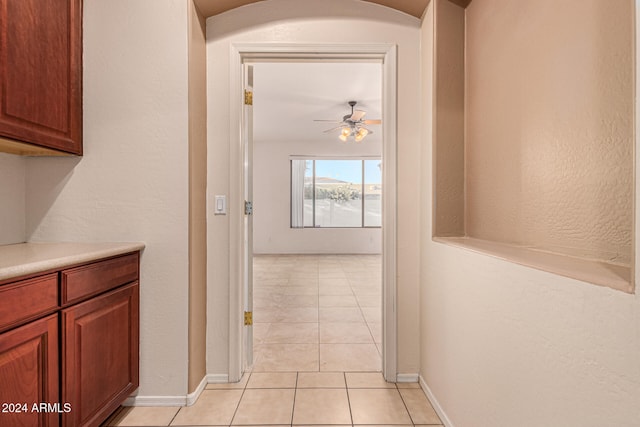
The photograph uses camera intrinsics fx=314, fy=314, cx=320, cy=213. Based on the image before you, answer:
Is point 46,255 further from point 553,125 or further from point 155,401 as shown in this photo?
point 553,125

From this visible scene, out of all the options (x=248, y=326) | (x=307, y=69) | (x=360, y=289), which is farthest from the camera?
(x=360, y=289)

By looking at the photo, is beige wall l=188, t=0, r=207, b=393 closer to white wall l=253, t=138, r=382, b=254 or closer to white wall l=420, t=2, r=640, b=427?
white wall l=420, t=2, r=640, b=427

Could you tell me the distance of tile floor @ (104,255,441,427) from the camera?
1644 millimetres

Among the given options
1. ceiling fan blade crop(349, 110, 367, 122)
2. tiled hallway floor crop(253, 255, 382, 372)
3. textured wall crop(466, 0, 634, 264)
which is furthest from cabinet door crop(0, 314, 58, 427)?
ceiling fan blade crop(349, 110, 367, 122)

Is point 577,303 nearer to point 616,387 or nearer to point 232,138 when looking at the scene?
point 616,387

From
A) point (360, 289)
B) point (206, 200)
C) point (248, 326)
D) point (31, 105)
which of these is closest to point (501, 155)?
point (206, 200)

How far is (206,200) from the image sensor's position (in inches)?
76.6

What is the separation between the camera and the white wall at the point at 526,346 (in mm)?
663

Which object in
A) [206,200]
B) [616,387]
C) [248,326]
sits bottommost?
[248,326]

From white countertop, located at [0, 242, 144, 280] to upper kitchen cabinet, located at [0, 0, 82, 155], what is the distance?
489 millimetres

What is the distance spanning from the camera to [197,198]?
1833 millimetres

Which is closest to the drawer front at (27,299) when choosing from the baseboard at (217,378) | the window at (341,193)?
the baseboard at (217,378)

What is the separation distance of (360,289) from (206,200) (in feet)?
9.46

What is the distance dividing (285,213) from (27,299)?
6.35 metres
